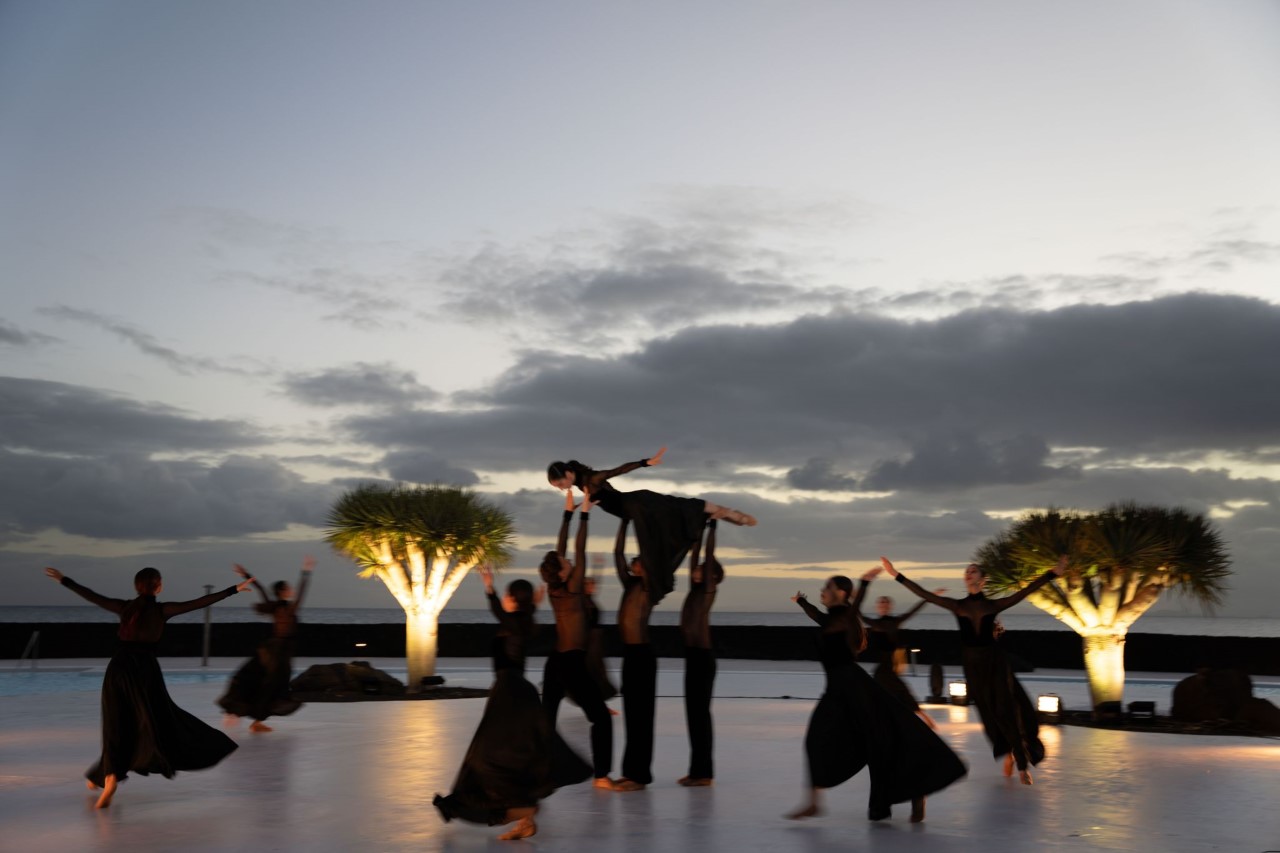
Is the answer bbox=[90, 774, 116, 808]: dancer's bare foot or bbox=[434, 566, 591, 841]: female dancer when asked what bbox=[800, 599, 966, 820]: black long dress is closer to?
bbox=[434, 566, 591, 841]: female dancer

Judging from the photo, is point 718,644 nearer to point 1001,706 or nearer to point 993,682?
point 993,682

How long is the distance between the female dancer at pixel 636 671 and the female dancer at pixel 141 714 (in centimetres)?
305

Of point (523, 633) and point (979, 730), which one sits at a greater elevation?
point (523, 633)

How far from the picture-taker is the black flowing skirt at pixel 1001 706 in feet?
34.1

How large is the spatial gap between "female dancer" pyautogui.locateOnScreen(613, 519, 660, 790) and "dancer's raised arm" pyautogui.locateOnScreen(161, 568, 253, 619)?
10.1 ft

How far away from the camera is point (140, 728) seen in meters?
8.81

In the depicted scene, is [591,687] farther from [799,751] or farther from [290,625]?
[290,625]

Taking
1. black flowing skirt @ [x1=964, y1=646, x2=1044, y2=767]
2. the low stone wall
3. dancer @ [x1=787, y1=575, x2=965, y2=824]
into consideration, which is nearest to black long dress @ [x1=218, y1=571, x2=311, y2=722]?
black flowing skirt @ [x1=964, y1=646, x2=1044, y2=767]

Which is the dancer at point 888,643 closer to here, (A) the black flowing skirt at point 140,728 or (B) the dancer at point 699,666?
(B) the dancer at point 699,666

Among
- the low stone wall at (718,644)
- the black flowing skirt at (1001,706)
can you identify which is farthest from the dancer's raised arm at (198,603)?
the low stone wall at (718,644)

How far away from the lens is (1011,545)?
16703 mm

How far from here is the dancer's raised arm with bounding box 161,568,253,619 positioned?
899 centimetres

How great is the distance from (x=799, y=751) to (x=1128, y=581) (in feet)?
19.4

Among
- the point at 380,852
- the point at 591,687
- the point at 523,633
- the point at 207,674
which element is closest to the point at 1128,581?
the point at 591,687
